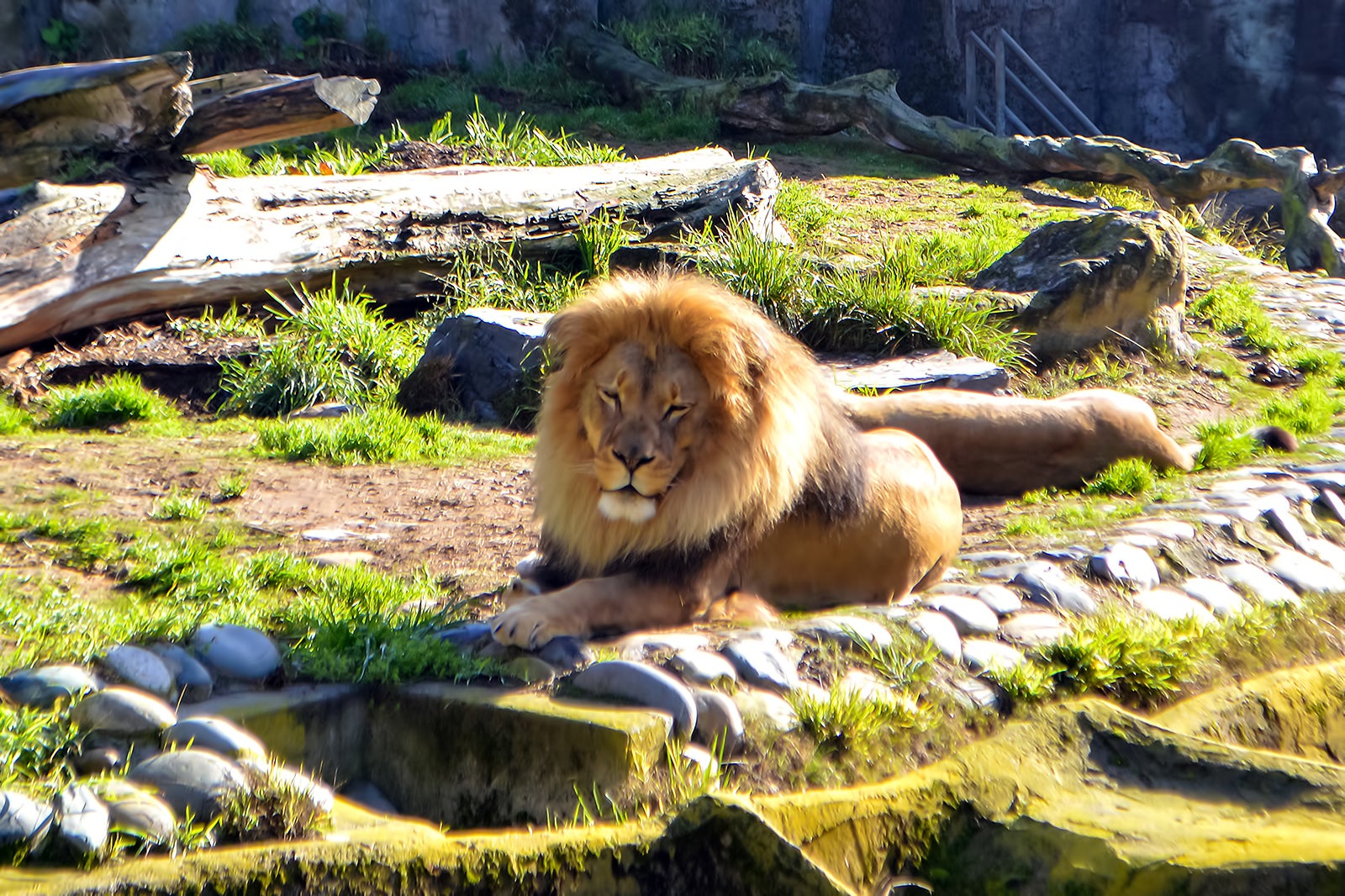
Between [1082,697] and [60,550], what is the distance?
9.88 ft

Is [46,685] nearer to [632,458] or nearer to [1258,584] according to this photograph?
[632,458]

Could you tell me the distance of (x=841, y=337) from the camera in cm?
779

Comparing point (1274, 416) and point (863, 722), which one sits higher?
point (863, 722)

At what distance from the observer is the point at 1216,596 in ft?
14.2

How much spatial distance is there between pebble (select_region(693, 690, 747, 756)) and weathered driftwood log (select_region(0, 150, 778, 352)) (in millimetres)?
4936

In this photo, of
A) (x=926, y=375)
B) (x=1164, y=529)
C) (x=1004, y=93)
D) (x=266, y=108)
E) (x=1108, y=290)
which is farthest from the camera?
(x=1004, y=93)

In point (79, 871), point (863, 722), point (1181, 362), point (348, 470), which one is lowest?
point (1181, 362)

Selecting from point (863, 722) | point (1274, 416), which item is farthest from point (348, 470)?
point (1274, 416)

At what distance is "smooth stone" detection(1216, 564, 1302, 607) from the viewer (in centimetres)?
438

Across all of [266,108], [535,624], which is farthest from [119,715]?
[266,108]

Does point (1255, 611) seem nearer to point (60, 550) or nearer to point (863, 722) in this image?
point (863, 722)

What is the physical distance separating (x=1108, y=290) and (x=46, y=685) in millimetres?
6831

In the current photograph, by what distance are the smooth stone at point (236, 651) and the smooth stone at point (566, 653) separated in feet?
2.13

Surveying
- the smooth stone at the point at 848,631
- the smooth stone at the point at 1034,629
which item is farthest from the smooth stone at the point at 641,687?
the smooth stone at the point at 1034,629
